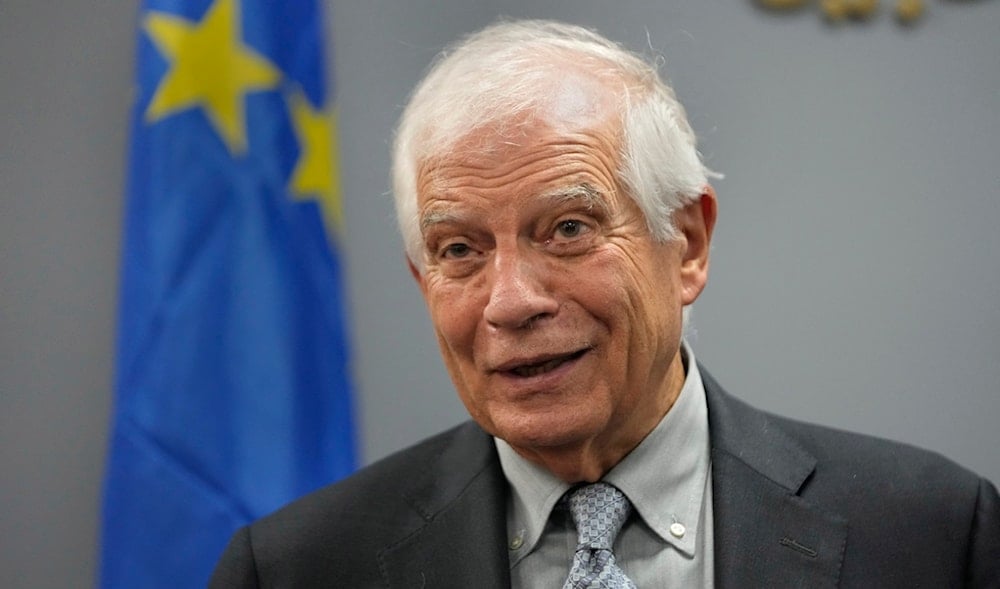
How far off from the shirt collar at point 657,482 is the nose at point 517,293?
0.27 metres

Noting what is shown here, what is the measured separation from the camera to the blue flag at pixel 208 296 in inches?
93.4

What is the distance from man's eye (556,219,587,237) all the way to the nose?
50mm

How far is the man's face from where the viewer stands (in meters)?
1.59

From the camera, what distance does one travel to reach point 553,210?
63.2 inches

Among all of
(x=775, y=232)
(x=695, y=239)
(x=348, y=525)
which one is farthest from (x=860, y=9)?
(x=348, y=525)

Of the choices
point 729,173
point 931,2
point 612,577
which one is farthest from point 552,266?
point 931,2

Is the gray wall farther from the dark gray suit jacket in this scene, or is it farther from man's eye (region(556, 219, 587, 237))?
man's eye (region(556, 219, 587, 237))

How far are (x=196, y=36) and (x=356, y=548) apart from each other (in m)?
1.13

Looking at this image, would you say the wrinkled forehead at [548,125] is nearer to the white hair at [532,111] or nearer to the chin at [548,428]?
the white hair at [532,111]

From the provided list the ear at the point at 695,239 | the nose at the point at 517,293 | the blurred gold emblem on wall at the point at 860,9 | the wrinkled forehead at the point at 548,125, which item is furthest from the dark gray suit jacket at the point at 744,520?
the blurred gold emblem on wall at the point at 860,9

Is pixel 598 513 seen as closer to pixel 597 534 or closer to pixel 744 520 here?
Answer: pixel 597 534

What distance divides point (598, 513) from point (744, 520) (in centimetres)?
19

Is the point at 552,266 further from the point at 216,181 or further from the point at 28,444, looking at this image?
the point at 28,444

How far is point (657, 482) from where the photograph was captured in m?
1.71
